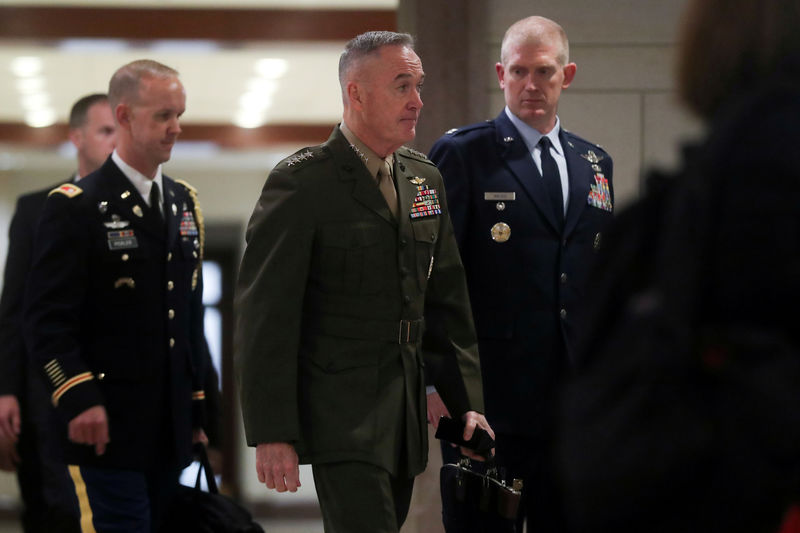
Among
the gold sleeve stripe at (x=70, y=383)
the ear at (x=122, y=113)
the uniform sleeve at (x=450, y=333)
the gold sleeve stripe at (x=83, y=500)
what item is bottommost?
the gold sleeve stripe at (x=83, y=500)

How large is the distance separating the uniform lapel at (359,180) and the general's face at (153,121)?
85 centimetres

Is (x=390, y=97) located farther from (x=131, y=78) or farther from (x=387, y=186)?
(x=131, y=78)

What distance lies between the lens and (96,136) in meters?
5.01

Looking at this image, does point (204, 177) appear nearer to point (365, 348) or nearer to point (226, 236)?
point (226, 236)

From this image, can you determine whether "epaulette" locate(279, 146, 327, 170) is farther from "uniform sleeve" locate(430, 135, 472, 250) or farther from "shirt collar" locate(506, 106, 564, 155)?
"shirt collar" locate(506, 106, 564, 155)

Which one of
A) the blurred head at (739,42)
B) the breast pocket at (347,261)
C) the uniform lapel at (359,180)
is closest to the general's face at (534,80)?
the uniform lapel at (359,180)

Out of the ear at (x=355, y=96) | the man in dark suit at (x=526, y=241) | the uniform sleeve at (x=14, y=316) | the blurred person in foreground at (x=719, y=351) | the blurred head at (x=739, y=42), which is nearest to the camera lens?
the blurred person in foreground at (x=719, y=351)

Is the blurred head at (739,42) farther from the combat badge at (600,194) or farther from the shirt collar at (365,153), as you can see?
the combat badge at (600,194)

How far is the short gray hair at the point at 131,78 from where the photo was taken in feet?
13.3

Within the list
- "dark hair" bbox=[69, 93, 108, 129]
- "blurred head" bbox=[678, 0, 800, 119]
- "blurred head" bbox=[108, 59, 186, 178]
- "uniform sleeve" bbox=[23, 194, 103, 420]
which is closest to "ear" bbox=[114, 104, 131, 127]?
"blurred head" bbox=[108, 59, 186, 178]

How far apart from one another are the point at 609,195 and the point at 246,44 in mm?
5516

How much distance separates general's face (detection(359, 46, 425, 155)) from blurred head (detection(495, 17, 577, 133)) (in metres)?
0.54

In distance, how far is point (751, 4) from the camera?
1.45 meters

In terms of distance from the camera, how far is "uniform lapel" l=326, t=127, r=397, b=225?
3316 mm
